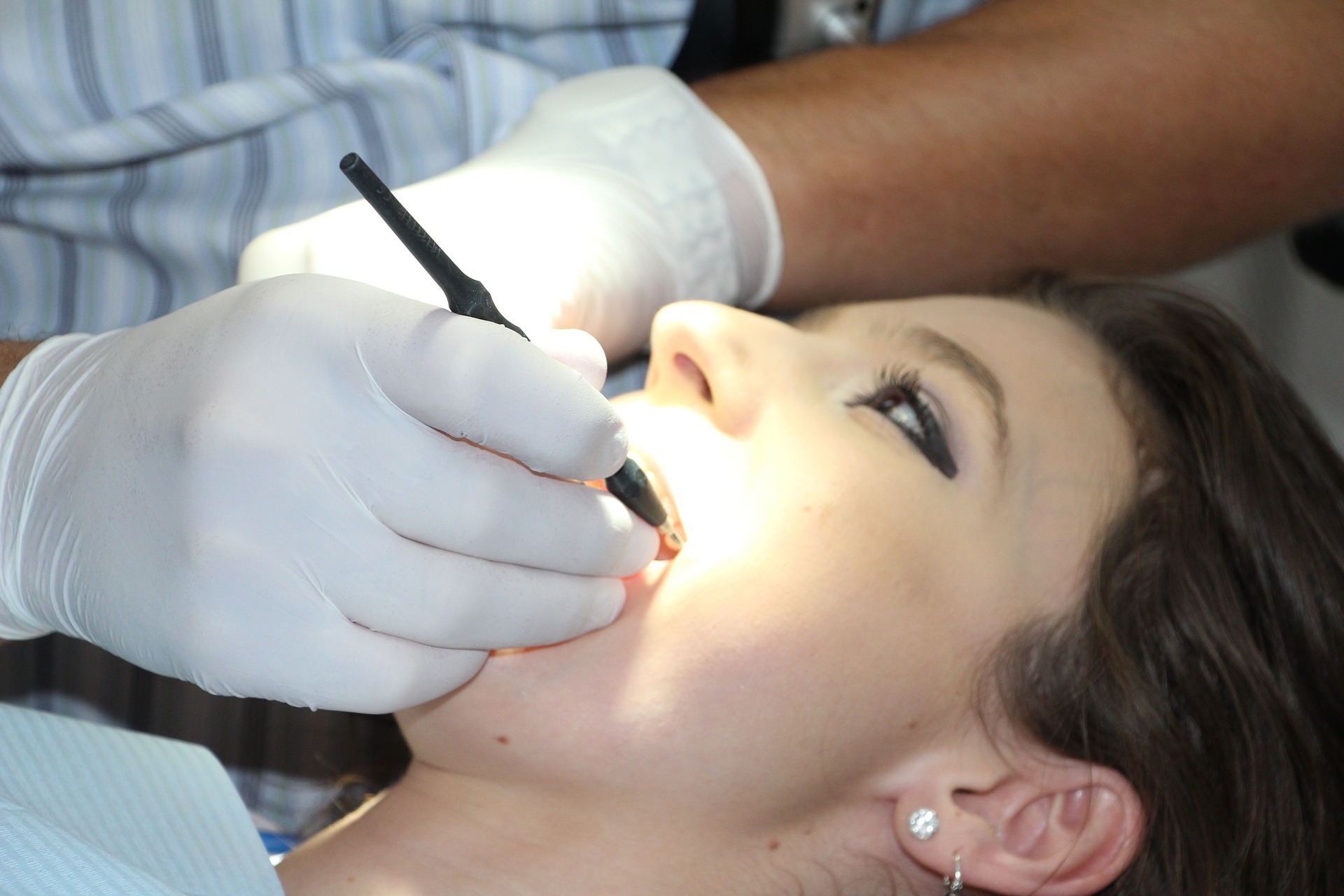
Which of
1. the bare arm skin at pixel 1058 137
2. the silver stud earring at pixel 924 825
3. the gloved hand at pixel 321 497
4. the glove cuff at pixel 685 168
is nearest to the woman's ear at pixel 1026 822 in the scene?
the silver stud earring at pixel 924 825

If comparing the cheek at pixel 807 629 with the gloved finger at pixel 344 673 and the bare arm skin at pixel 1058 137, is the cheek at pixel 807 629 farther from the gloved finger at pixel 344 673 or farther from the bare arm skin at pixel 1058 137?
the bare arm skin at pixel 1058 137

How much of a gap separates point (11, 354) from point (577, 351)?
635mm

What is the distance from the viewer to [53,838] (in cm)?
89

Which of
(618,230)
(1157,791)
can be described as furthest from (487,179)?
(1157,791)

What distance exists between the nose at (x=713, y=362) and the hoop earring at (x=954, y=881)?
49 centimetres

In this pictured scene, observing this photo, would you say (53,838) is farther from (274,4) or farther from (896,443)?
(274,4)

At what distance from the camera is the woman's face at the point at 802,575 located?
98cm

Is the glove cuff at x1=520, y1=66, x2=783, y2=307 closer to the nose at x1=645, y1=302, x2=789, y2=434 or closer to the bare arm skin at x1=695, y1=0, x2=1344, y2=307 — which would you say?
the bare arm skin at x1=695, y1=0, x2=1344, y2=307

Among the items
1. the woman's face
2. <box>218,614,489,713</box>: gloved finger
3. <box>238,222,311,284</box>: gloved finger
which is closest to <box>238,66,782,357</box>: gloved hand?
<box>238,222,311,284</box>: gloved finger

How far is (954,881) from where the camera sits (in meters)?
1.08

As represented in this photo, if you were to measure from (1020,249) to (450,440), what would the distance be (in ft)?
3.96

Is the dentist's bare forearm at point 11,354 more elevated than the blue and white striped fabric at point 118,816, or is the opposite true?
the dentist's bare forearm at point 11,354

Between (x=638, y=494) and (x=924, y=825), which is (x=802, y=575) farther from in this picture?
(x=924, y=825)

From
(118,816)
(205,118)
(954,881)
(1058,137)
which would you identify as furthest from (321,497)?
(1058,137)
